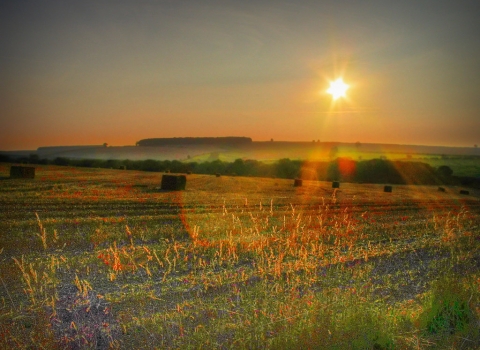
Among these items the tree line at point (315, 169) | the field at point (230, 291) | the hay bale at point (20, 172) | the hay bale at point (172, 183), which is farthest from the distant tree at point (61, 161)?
the field at point (230, 291)

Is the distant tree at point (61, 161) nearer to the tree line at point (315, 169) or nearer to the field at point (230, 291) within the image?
the tree line at point (315, 169)

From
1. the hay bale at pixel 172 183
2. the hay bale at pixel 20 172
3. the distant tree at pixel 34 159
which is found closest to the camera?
the hay bale at pixel 172 183

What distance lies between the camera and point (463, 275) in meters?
6.94

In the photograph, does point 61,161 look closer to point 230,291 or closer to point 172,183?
point 172,183

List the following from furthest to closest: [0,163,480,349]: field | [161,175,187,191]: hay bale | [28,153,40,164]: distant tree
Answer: [28,153,40,164]: distant tree, [161,175,187,191]: hay bale, [0,163,480,349]: field

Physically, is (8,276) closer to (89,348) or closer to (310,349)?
(89,348)

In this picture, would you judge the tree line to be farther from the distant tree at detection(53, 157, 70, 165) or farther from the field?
the field

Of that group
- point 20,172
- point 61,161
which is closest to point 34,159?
point 61,161

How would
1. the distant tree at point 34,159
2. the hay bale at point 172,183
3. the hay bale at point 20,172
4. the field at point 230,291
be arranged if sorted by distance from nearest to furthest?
the field at point 230,291
the hay bale at point 172,183
the hay bale at point 20,172
the distant tree at point 34,159

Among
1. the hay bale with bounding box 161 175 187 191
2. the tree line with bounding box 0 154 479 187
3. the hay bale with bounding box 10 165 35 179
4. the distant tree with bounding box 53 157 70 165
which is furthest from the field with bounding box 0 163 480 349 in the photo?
the distant tree with bounding box 53 157 70 165

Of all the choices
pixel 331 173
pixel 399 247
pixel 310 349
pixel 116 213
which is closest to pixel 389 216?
pixel 399 247

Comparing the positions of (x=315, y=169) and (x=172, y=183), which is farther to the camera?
(x=315, y=169)

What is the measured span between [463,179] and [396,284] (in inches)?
1843

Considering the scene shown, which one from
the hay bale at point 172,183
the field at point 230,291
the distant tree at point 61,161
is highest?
the distant tree at point 61,161
